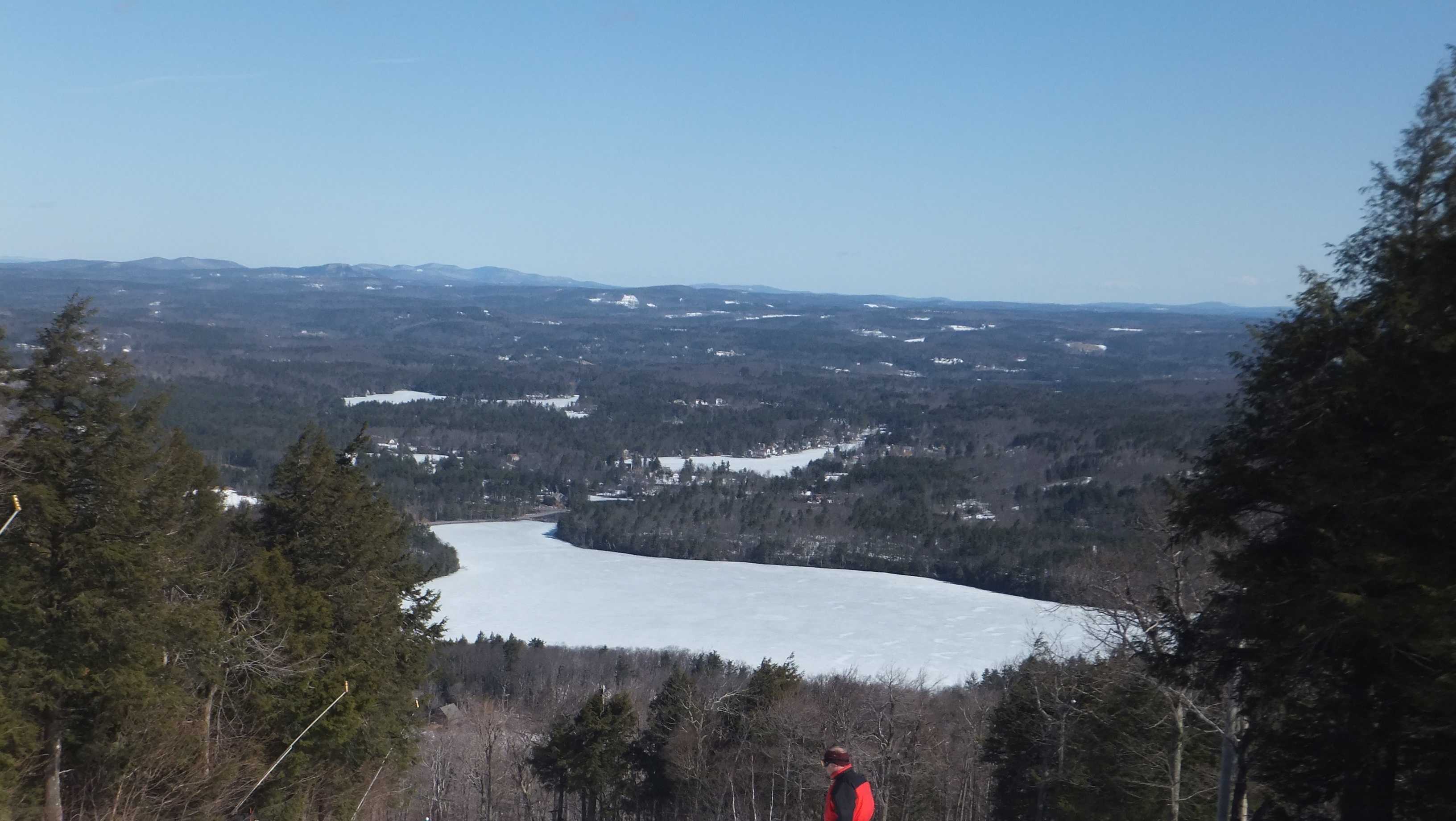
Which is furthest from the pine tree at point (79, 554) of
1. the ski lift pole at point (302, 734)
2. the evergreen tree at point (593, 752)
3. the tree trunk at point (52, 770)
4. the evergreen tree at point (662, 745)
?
the evergreen tree at point (662, 745)

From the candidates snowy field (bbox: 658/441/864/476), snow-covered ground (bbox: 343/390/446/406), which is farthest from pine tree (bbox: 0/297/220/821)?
snow-covered ground (bbox: 343/390/446/406)

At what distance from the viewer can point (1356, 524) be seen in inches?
278

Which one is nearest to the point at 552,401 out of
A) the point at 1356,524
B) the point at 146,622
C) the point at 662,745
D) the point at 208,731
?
the point at 662,745

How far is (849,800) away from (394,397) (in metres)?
130

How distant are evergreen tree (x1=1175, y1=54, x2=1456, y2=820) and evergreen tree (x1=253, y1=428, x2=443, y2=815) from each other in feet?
32.1

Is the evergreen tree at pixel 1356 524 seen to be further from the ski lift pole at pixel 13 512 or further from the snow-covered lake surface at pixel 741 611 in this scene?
the snow-covered lake surface at pixel 741 611

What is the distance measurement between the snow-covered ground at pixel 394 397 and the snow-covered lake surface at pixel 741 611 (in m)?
53.5

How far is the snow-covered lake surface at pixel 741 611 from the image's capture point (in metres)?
45.1

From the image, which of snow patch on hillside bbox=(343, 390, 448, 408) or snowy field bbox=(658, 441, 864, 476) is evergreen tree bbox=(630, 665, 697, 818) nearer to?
snowy field bbox=(658, 441, 864, 476)

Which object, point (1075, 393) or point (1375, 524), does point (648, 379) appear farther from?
point (1375, 524)

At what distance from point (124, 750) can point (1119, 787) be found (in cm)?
1051

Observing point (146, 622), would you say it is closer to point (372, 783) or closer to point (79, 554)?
point (79, 554)

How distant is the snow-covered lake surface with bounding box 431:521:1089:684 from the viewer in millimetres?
45062

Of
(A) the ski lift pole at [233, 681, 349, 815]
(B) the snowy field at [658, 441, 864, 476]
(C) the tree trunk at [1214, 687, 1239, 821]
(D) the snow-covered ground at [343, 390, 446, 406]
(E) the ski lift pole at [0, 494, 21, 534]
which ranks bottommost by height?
(B) the snowy field at [658, 441, 864, 476]
